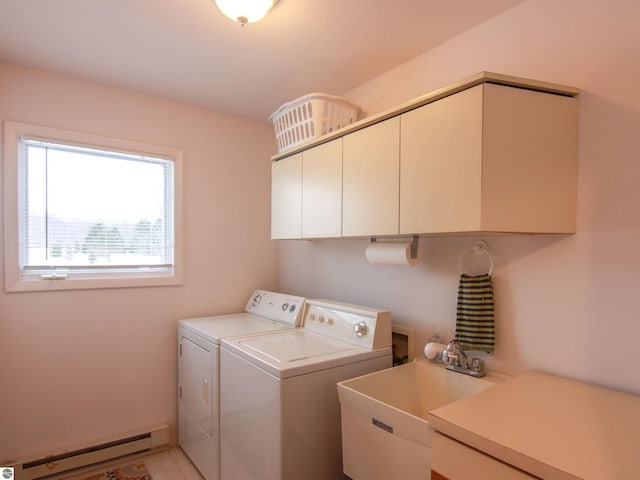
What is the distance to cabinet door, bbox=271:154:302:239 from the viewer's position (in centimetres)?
209

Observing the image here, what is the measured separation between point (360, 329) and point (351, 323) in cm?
9

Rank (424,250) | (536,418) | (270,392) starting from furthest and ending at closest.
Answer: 1. (424,250)
2. (270,392)
3. (536,418)

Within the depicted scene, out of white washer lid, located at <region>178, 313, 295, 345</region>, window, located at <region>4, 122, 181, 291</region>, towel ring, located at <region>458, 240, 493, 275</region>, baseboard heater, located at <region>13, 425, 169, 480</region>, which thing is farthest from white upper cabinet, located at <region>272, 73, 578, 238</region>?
baseboard heater, located at <region>13, 425, 169, 480</region>

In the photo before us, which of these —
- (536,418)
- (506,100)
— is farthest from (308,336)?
(506,100)

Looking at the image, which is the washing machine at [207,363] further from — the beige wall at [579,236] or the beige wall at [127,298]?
the beige wall at [579,236]

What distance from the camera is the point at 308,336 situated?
79.9 inches

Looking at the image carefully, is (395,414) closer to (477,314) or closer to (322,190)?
(477,314)

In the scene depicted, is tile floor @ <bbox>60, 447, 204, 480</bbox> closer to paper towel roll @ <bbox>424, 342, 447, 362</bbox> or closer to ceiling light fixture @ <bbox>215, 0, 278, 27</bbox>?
paper towel roll @ <bbox>424, 342, 447, 362</bbox>

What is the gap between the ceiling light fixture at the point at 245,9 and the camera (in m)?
1.42

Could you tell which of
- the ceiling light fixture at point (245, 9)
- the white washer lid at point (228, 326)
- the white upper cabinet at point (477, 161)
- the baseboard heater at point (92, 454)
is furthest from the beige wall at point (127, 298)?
the white upper cabinet at point (477, 161)

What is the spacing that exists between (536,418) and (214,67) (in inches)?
83.7

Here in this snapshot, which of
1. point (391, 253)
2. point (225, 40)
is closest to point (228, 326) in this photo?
point (391, 253)

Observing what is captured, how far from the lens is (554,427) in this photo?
3.20ft

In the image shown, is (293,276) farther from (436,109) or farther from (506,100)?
(506,100)
